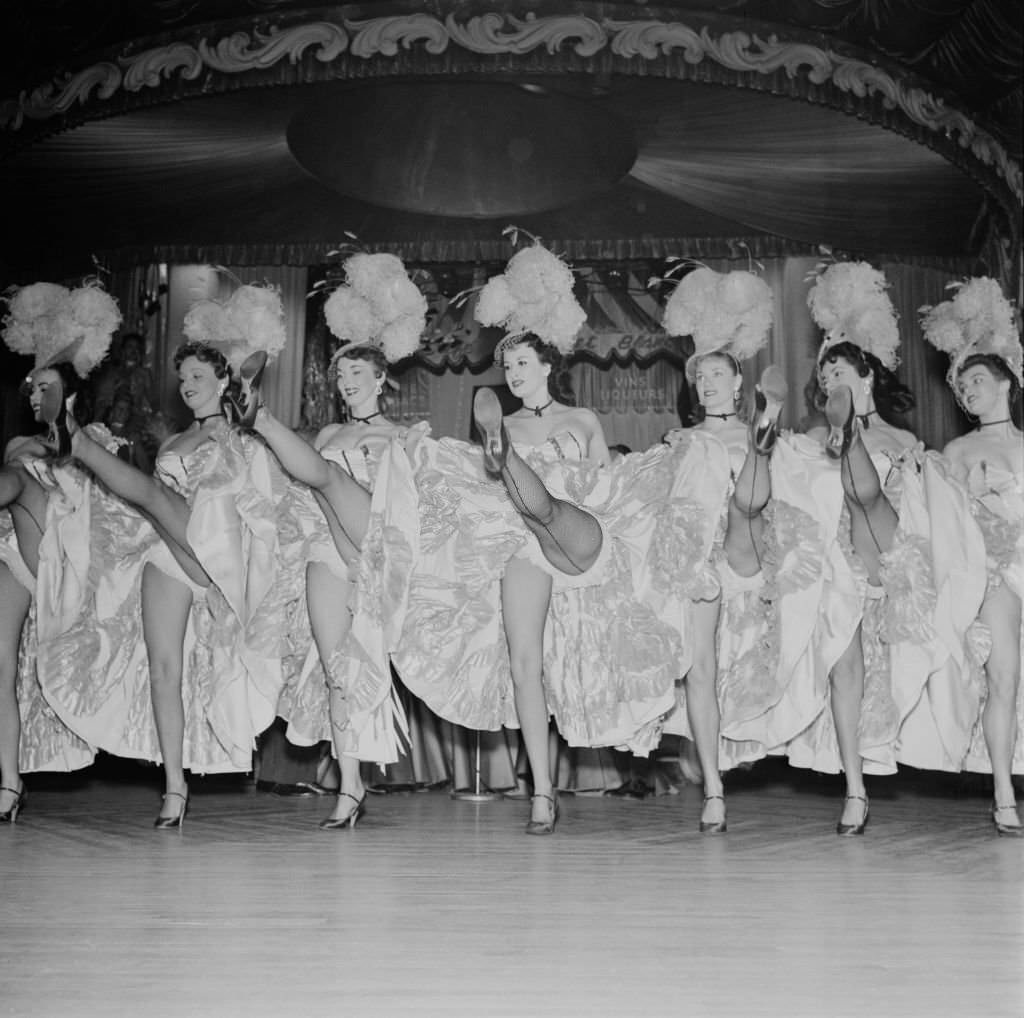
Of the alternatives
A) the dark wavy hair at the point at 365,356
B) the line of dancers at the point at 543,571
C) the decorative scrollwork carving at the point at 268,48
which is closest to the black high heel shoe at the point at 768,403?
the line of dancers at the point at 543,571

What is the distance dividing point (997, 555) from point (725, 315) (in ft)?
3.82

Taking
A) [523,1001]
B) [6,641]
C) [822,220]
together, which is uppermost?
[822,220]

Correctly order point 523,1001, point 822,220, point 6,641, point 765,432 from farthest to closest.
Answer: point 822,220 → point 6,641 → point 765,432 → point 523,1001

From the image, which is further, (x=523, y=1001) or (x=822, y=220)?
(x=822, y=220)

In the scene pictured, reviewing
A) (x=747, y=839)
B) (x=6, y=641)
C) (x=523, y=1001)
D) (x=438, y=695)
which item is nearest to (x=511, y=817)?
(x=438, y=695)

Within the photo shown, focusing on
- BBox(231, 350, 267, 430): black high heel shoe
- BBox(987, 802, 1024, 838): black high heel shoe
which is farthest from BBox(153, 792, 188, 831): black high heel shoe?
BBox(987, 802, 1024, 838): black high heel shoe

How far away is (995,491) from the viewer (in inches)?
165

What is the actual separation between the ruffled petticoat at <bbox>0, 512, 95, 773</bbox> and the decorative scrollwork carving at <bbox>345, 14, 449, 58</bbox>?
3.36 m

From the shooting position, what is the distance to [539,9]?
6355 mm

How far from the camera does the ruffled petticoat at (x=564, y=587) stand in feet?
13.2

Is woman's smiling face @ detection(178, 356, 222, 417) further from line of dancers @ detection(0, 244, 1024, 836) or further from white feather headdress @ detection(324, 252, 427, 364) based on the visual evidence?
white feather headdress @ detection(324, 252, 427, 364)

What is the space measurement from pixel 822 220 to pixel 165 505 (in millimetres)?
5269

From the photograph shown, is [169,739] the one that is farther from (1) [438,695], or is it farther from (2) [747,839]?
(2) [747,839]

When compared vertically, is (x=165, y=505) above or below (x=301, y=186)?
below
